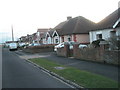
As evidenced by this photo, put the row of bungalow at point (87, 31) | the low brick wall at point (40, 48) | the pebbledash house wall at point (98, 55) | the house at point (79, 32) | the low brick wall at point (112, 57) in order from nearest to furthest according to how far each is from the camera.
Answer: the low brick wall at point (112, 57) < the pebbledash house wall at point (98, 55) < the row of bungalow at point (87, 31) < the low brick wall at point (40, 48) < the house at point (79, 32)

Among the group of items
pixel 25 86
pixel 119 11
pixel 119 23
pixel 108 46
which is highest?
pixel 119 11

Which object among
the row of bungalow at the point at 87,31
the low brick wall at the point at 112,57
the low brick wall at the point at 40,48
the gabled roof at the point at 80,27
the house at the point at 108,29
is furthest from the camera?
the gabled roof at the point at 80,27

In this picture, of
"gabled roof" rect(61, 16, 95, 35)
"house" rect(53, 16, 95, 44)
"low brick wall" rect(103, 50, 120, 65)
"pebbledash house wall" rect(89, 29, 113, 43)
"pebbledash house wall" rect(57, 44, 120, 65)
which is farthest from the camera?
"gabled roof" rect(61, 16, 95, 35)

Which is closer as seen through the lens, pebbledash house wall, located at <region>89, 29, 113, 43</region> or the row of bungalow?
the row of bungalow

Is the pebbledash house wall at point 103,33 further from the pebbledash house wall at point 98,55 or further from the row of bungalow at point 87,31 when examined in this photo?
the pebbledash house wall at point 98,55

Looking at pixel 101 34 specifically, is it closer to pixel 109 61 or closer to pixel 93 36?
pixel 93 36

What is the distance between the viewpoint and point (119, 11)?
28750 millimetres

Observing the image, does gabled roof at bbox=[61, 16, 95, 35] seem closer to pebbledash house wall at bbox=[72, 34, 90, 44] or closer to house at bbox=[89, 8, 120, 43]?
pebbledash house wall at bbox=[72, 34, 90, 44]

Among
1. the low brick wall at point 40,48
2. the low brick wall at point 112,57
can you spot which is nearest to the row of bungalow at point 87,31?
the low brick wall at point 40,48

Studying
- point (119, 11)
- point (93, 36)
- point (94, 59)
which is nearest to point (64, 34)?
point (93, 36)

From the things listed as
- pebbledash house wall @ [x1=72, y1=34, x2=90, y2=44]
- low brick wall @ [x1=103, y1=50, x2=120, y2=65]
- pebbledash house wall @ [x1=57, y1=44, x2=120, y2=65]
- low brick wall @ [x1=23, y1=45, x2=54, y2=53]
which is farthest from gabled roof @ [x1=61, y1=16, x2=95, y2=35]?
low brick wall @ [x1=103, y1=50, x2=120, y2=65]

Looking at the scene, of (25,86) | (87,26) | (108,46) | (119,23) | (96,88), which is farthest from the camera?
(87,26)

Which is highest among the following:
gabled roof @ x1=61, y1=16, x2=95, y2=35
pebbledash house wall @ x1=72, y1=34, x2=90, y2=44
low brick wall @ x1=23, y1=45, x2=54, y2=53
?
gabled roof @ x1=61, y1=16, x2=95, y2=35

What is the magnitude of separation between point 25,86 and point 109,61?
776 centimetres
